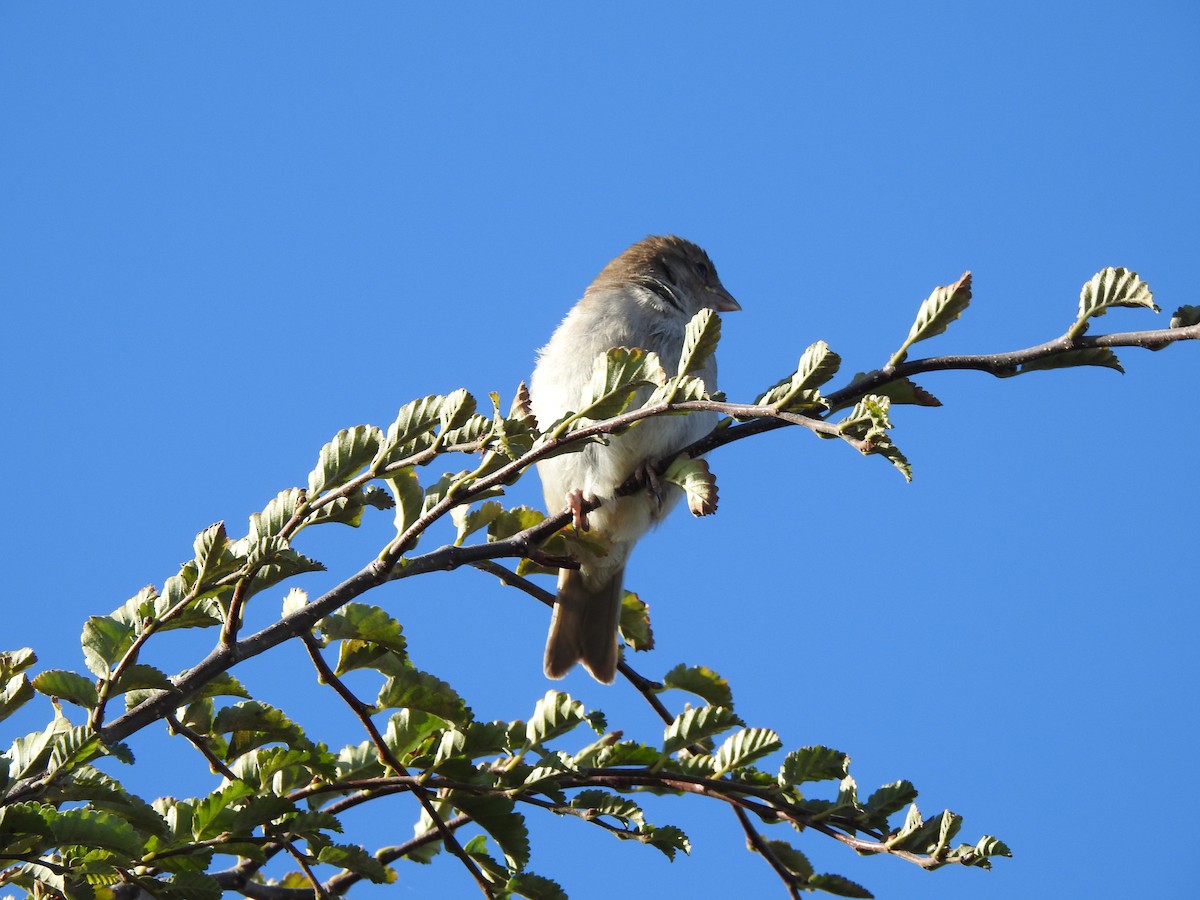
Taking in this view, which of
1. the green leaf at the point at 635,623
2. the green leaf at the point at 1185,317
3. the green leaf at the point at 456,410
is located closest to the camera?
the green leaf at the point at 1185,317

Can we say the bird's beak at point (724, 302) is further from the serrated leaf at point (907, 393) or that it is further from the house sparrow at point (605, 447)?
the serrated leaf at point (907, 393)

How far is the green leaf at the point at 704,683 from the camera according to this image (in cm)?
254

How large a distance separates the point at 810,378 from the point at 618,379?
33 centimetres

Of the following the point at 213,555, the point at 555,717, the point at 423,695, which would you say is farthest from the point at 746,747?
the point at 213,555

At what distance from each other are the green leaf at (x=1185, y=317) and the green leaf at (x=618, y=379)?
736mm

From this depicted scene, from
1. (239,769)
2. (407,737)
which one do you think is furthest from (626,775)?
(239,769)

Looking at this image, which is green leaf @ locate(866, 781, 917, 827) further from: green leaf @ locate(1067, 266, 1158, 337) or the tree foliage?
green leaf @ locate(1067, 266, 1158, 337)

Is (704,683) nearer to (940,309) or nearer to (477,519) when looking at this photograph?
(477,519)

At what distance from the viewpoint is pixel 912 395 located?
1.95 meters

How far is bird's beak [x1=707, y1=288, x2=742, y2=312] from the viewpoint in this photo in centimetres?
616

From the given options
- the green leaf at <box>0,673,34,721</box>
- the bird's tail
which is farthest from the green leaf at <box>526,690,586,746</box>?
the bird's tail

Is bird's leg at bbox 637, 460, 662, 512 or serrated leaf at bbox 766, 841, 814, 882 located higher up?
bird's leg at bbox 637, 460, 662, 512

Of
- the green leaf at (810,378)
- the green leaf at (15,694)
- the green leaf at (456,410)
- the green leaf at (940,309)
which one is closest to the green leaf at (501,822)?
the green leaf at (456,410)

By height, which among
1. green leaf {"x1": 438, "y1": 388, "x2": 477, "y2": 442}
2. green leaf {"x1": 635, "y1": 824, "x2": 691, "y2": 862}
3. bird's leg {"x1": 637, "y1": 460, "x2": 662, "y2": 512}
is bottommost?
green leaf {"x1": 635, "y1": 824, "x2": 691, "y2": 862}
